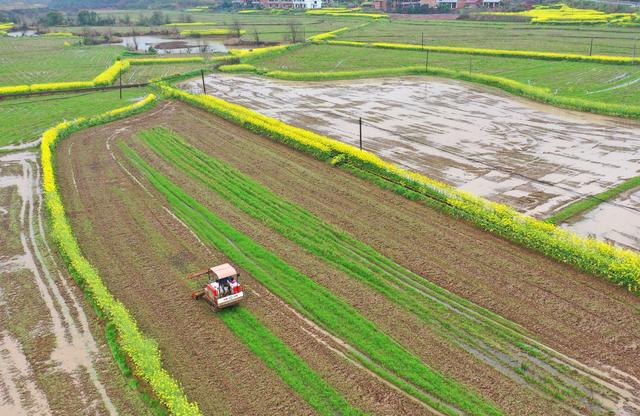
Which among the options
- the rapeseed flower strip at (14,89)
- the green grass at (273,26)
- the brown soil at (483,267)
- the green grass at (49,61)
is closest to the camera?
the brown soil at (483,267)

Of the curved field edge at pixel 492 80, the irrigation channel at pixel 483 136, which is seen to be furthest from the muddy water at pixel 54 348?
the curved field edge at pixel 492 80

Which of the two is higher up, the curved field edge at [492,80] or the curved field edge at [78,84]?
the curved field edge at [78,84]

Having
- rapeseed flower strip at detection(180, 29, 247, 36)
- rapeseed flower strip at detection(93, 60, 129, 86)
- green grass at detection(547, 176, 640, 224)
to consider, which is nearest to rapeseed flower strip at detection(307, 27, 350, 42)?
rapeseed flower strip at detection(180, 29, 247, 36)

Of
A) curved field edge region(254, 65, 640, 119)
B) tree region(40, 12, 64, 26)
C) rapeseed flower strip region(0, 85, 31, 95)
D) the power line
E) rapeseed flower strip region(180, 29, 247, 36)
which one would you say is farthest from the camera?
tree region(40, 12, 64, 26)

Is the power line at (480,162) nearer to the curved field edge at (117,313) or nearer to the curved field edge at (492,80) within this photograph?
the curved field edge at (492,80)

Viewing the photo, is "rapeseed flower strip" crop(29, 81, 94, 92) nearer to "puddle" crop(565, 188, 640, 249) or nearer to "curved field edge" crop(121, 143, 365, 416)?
"curved field edge" crop(121, 143, 365, 416)

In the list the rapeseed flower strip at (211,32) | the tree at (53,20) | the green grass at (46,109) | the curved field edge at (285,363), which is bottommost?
the curved field edge at (285,363)

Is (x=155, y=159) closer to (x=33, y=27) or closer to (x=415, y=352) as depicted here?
(x=415, y=352)

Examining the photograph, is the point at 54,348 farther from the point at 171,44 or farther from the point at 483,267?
the point at 171,44
